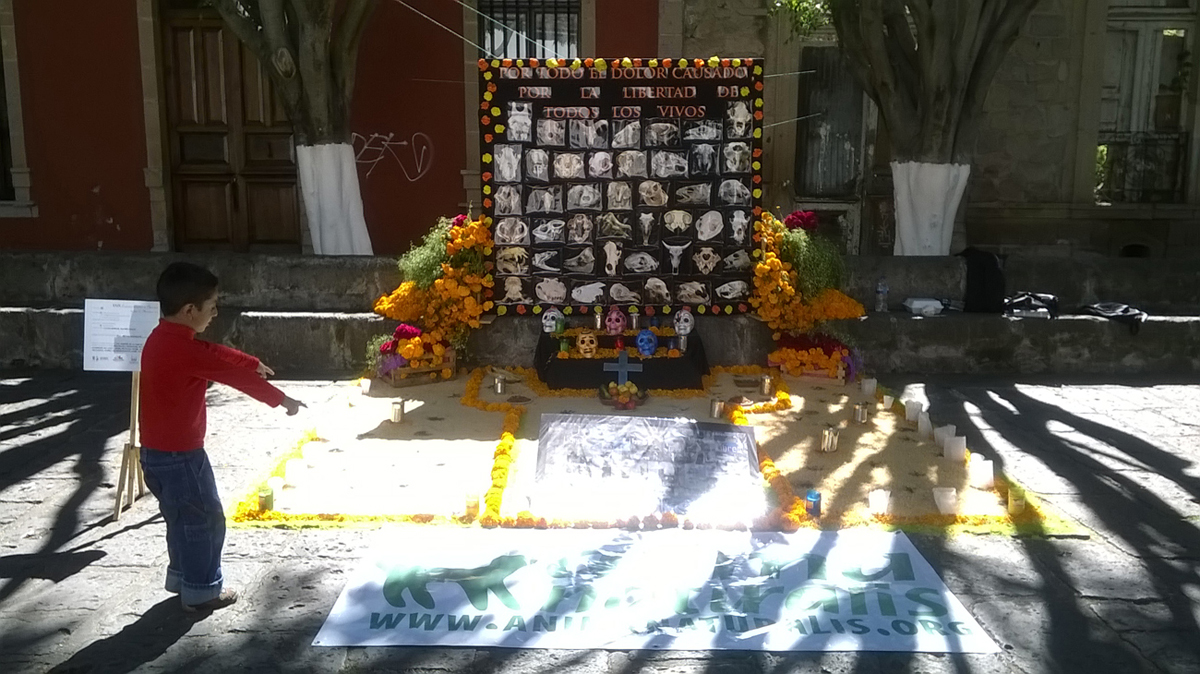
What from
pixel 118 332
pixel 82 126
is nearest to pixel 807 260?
pixel 118 332

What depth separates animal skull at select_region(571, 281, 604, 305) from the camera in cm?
807

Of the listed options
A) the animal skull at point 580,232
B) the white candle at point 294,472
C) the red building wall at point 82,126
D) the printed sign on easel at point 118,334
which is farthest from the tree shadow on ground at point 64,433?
the red building wall at point 82,126

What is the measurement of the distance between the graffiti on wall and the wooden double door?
0.87 meters

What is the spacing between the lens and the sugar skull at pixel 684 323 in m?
7.78

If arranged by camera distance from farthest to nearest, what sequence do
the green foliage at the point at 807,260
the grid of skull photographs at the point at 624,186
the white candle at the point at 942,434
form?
the green foliage at the point at 807,260 < the grid of skull photographs at the point at 624,186 < the white candle at the point at 942,434

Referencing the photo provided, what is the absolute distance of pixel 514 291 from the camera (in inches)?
318

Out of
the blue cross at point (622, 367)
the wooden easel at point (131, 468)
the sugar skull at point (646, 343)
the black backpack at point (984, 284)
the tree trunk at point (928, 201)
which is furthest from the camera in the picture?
the tree trunk at point (928, 201)

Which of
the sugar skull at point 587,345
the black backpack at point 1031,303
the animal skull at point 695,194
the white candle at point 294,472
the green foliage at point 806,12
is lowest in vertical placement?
the white candle at point 294,472

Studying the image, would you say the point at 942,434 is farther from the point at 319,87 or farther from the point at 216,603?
the point at 319,87

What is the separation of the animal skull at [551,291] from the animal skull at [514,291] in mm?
118

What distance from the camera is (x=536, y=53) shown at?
12172 mm

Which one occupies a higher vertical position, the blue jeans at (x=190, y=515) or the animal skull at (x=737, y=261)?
the animal skull at (x=737, y=261)

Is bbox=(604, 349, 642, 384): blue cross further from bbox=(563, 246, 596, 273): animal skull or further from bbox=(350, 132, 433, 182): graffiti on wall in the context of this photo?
bbox=(350, 132, 433, 182): graffiti on wall

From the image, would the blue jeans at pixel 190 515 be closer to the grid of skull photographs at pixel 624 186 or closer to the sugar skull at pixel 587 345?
the sugar skull at pixel 587 345
